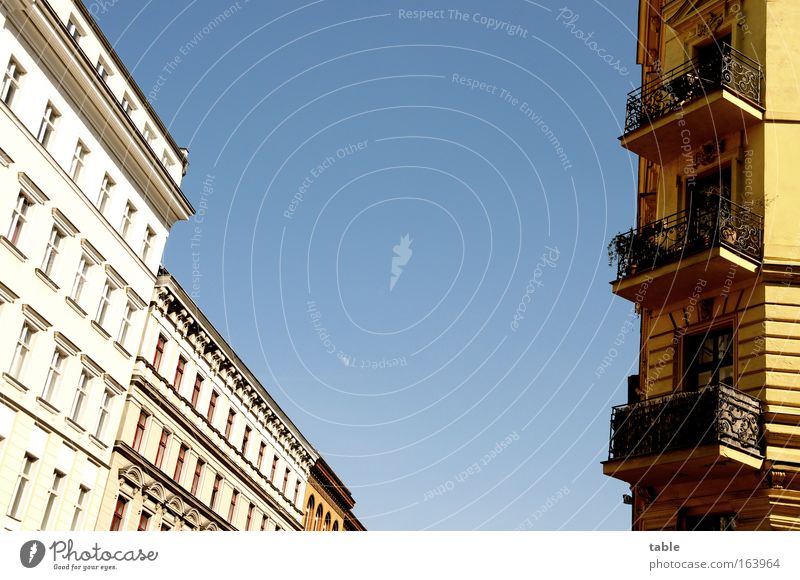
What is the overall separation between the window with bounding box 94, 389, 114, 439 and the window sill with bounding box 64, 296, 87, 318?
3832mm

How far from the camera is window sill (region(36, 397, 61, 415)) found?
31678 millimetres

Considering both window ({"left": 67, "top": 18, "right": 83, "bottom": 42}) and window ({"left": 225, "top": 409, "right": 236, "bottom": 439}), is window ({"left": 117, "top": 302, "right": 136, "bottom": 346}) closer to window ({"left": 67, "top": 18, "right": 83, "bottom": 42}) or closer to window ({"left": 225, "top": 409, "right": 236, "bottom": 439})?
window ({"left": 67, "top": 18, "right": 83, "bottom": 42})

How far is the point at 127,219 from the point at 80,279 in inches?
200

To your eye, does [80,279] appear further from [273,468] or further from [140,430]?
[273,468]

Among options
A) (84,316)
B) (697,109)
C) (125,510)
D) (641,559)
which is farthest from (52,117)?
(641,559)

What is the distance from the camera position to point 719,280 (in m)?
18.3

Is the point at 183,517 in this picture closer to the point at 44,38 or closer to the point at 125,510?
the point at 125,510

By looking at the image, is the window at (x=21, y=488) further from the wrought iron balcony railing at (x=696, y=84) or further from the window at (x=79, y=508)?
the wrought iron balcony railing at (x=696, y=84)

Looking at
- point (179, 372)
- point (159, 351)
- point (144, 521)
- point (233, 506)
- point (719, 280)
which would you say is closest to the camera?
point (719, 280)

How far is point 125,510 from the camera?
37844 mm

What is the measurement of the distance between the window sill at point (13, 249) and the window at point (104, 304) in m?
6.05

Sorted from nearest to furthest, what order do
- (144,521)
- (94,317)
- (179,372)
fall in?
(94,317) < (144,521) < (179,372)

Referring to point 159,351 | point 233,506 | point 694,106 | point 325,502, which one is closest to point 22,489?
point 159,351

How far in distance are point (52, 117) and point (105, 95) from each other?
2823 mm
